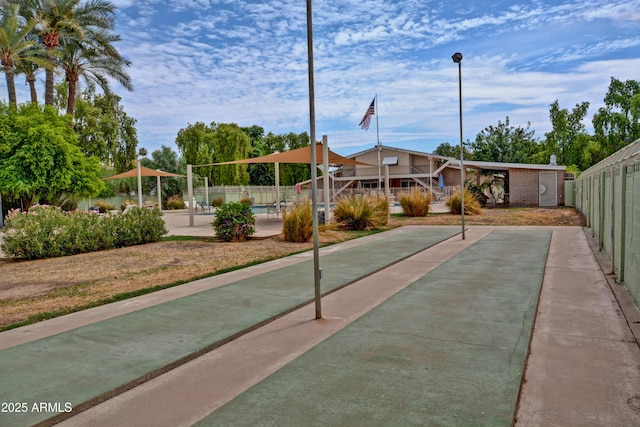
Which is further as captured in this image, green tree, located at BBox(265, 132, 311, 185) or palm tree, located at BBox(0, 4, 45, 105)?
green tree, located at BBox(265, 132, 311, 185)

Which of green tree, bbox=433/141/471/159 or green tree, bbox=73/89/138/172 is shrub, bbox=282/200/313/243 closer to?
green tree, bbox=73/89/138/172

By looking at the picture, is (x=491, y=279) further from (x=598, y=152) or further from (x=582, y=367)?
(x=598, y=152)

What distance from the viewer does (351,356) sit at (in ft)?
12.7

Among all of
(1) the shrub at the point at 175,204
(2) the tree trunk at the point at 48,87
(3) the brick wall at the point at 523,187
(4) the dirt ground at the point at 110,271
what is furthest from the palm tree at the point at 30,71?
(3) the brick wall at the point at 523,187

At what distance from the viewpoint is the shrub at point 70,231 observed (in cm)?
1012

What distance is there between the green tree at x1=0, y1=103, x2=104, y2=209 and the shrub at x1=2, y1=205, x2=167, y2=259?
811 centimetres

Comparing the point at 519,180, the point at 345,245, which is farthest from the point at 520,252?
the point at 519,180

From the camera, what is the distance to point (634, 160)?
526 cm

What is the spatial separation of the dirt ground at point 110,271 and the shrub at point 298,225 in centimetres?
30

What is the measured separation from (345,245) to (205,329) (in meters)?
7.12

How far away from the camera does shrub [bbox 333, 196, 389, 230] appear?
15539 mm

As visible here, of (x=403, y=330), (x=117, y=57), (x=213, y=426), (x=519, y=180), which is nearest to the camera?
(x=213, y=426)

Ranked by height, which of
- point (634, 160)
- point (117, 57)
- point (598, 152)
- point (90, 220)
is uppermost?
point (117, 57)

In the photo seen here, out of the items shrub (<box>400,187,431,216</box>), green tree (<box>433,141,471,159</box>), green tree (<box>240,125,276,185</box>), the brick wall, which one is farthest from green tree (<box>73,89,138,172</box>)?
green tree (<box>433,141,471,159</box>)
